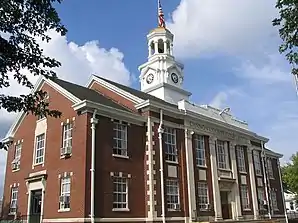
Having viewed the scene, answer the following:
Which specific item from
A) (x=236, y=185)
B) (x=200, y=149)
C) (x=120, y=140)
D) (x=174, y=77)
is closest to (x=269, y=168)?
(x=236, y=185)

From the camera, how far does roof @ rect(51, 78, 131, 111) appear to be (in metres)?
25.7

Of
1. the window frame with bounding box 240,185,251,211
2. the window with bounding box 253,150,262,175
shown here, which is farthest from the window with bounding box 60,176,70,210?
the window with bounding box 253,150,262,175

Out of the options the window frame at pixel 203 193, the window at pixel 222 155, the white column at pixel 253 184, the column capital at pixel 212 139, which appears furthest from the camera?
the white column at pixel 253 184

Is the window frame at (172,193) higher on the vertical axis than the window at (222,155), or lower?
lower

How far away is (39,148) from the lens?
2647cm

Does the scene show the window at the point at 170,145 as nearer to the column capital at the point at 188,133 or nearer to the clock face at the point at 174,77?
the column capital at the point at 188,133

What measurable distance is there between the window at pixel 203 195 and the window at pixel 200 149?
5.32 feet

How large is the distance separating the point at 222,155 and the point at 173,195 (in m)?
7.80

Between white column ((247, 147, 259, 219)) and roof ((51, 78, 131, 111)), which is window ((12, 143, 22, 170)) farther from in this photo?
white column ((247, 147, 259, 219))

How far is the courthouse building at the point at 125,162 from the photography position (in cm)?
2247

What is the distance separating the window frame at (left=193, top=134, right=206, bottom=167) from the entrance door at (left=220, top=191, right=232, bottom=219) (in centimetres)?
375

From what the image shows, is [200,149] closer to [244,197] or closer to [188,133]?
[188,133]

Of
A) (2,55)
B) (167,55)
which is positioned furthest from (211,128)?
(2,55)

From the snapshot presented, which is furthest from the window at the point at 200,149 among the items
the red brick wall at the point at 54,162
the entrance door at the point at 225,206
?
the red brick wall at the point at 54,162
